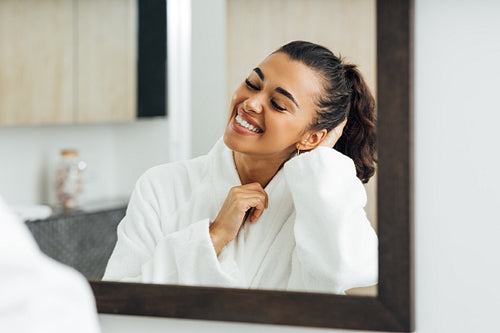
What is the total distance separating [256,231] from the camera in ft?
2.88

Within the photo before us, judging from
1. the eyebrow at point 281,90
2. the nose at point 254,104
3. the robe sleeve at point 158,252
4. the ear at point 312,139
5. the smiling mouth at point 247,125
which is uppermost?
the eyebrow at point 281,90

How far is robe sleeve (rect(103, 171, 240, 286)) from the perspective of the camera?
0.87m

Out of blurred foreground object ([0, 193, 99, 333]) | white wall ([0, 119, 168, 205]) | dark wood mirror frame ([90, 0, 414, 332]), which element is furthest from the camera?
white wall ([0, 119, 168, 205])

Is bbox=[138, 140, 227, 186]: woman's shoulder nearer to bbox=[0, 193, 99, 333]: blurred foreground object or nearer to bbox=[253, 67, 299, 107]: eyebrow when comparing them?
bbox=[253, 67, 299, 107]: eyebrow

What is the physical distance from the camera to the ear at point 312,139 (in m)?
0.85

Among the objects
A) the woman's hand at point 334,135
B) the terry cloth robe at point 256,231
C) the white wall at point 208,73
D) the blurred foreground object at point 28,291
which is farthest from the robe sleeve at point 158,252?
the blurred foreground object at point 28,291

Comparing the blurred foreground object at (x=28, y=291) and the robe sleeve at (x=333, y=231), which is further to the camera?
the robe sleeve at (x=333, y=231)

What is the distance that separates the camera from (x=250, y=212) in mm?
885

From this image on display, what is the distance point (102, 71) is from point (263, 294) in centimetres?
48

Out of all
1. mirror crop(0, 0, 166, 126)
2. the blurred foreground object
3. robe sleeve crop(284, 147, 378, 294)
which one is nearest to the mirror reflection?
robe sleeve crop(284, 147, 378, 294)
